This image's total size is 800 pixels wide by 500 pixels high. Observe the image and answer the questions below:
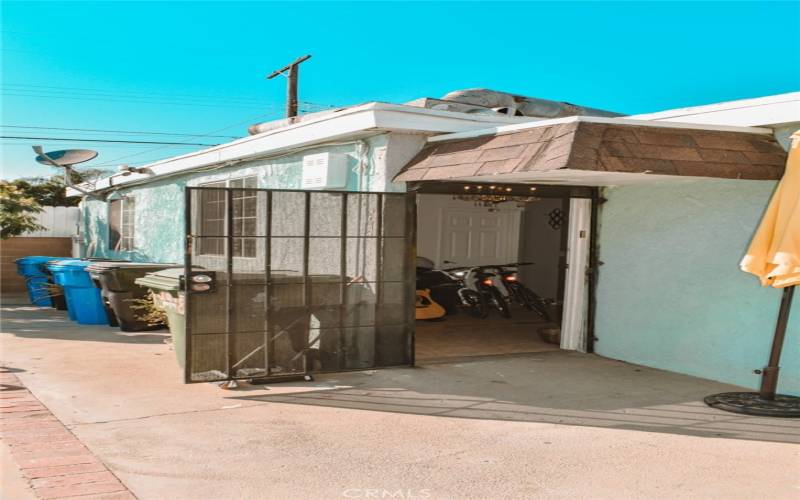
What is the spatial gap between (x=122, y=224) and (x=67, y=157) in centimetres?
186

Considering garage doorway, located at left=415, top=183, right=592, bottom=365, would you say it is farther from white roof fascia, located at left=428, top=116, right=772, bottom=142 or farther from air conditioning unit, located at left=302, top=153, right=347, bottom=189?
air conditioning unit, located at left=302, top=153, right=347, bottom=189

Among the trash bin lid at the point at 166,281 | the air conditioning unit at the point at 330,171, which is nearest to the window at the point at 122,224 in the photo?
the trash bin lid at the point at 166,281

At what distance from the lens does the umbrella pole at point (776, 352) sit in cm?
580

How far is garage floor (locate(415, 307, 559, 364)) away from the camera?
8672 mm

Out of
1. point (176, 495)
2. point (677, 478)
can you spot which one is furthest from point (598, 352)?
point (176, 495)

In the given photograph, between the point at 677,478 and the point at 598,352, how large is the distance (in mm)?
4282

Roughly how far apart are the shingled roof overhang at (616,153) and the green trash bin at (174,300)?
2.56 metres

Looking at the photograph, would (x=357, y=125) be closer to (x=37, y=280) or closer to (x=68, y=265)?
(x=68, y=265)

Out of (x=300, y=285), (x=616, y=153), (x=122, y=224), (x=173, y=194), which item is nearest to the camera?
(x=616, y=153)

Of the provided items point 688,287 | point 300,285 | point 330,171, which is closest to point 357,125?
point 330,171

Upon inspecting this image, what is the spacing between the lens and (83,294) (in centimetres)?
1106

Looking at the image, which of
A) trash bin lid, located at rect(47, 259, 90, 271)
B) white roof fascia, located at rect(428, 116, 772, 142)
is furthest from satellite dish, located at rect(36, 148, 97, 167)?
white roof fascia, located at rect(428, 116, 772, 142)

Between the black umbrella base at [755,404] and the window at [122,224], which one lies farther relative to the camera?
the window at [122,224]

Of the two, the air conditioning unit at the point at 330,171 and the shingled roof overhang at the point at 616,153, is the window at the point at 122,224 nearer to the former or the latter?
the air conditioning unit at the point at 330,171
